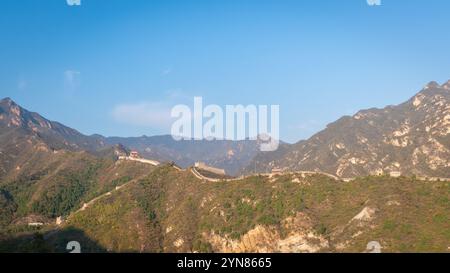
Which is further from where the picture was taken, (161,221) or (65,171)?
(65,171)

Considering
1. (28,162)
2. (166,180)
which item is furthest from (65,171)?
(166,180)

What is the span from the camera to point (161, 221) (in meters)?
107

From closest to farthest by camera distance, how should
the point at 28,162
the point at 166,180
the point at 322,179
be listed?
the point at 322,179 → the point at 166,180 → the point at 28,162

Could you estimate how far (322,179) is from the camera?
100812 mm

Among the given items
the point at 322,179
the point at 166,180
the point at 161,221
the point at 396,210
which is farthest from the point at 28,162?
the point at 396,210

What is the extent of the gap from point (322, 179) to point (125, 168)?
82.1 m
